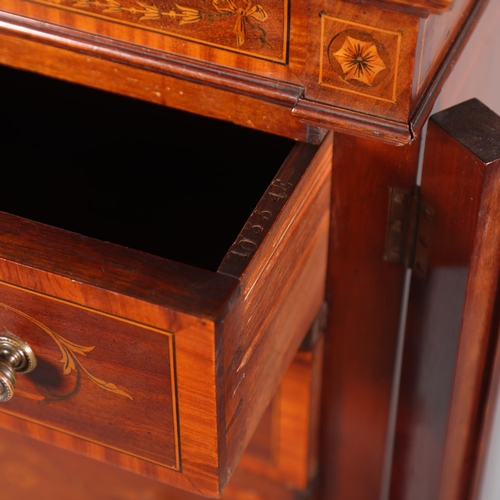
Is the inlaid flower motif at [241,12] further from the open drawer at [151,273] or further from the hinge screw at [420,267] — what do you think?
the hinge screw at [420,267]

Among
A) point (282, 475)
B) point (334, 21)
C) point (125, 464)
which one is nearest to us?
point (334, 21)

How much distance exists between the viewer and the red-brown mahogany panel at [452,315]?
2.10ft

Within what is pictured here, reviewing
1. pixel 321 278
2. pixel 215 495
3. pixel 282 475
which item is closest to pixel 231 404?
pixel 215 495

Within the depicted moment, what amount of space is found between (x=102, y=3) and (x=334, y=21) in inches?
6.2

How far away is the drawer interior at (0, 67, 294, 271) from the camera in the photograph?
77cm

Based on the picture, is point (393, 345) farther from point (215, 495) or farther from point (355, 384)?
point (215, 495)

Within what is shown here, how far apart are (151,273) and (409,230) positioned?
232mm

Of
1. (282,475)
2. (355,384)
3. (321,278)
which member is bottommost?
(282,475)

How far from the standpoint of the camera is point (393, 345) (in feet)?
2.64

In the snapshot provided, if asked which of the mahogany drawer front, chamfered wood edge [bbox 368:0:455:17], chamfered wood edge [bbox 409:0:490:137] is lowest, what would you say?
the mahogany drawer front

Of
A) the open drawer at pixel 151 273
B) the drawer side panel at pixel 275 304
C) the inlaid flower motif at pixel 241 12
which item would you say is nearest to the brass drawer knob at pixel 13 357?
the open drawer at pixel 151 273

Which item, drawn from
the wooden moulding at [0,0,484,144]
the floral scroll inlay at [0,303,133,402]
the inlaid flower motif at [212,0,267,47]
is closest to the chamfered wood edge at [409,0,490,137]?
the wooden moulding at [0,0,484,144]

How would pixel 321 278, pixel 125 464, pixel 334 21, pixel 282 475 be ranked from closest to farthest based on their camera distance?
pixel 334 21 < pixel 125 464 < pixel 321 278 < pixel 282 475

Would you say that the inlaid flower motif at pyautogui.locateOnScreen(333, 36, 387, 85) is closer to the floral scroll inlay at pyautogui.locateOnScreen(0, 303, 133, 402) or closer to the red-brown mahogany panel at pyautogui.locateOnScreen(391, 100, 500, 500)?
the red-brown mahogany panel at pyautogui.locateOnScreen(391, 100, 500, 500)
